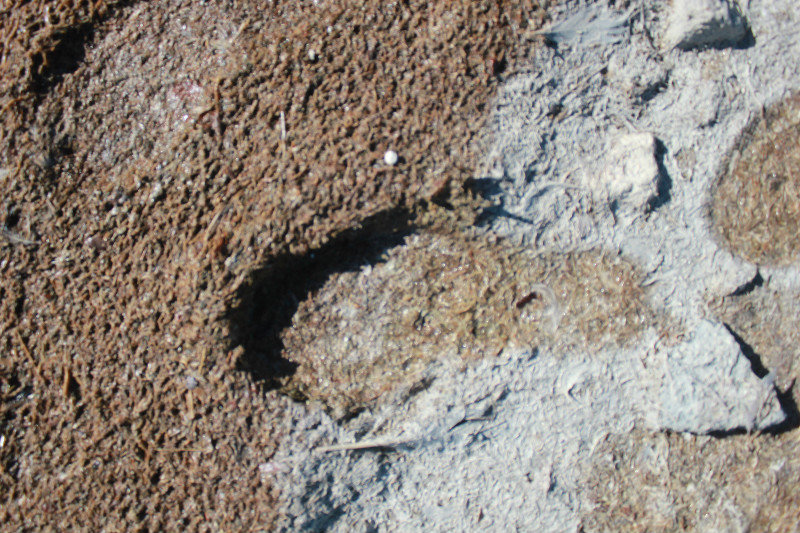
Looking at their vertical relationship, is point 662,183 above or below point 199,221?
below

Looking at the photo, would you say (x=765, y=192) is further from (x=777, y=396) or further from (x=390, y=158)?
(x=390, y=158)

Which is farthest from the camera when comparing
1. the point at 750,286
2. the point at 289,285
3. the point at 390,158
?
the point at 750,286

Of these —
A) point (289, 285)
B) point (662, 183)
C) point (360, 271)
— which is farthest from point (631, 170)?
point (289, 285)

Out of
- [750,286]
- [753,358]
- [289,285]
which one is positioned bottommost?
[753,358]

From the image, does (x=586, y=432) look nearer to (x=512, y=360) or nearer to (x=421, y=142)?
(x=512, y=360)

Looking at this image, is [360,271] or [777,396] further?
[777,396]

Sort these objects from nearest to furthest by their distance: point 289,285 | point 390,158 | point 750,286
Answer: point 390,158
point 289,285
point 750,286

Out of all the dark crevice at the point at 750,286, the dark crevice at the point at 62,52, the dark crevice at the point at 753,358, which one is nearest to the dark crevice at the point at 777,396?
the dark crevice at the point at 753,358

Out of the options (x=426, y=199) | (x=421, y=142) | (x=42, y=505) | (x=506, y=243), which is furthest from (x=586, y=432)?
(x=42, y=505)
